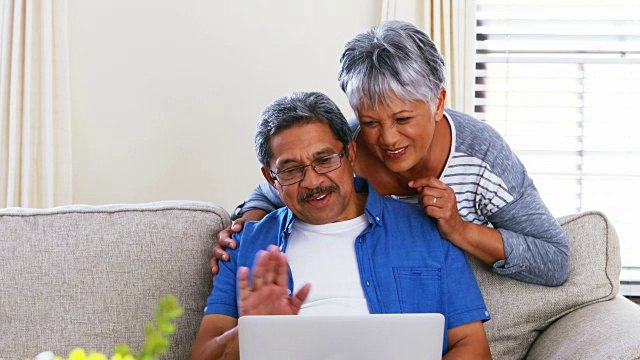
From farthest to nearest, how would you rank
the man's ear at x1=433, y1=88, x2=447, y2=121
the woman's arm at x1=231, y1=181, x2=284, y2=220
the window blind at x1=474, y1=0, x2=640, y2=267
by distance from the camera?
1. the window blind at x1=474, y1=0, x2=640, y2=267
2. the woman's arm at x1=231, y1=181, x2=284, y2=220
3. the man's ear at x1=433, y1=88, x2=447, y2=121

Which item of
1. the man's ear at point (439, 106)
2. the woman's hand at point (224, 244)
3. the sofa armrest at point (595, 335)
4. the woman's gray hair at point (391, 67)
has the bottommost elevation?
the sofa armrest at point (595, 335)

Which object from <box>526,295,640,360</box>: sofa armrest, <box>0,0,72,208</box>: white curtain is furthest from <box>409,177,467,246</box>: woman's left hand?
<box>0,0,72,208</box>: white curtain

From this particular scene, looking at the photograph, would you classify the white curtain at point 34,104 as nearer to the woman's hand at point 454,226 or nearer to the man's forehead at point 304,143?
the man's forehead at point 304,143

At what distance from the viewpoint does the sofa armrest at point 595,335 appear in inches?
70.4

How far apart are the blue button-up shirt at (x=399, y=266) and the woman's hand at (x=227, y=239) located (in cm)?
2

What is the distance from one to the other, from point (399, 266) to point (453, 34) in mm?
1577

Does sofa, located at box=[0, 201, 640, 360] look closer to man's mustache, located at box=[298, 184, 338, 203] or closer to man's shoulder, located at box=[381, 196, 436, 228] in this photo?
man's shoulder, located at box=[381, 196, 436, 228]

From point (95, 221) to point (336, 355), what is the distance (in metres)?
0.97

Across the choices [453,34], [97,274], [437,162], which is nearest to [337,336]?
[437,162]

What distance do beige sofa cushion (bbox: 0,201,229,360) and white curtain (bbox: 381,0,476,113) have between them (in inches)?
57.6

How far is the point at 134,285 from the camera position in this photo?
2115mm

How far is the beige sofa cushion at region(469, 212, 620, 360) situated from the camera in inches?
Answer: 82.4

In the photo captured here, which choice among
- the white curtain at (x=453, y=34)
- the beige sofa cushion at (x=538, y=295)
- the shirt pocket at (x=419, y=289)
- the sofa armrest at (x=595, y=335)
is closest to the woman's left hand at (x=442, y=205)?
the shirt pocket at (x=419, y=289)

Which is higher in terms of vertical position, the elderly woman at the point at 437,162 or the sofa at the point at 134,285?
the elderly woman at the point at 437,162
